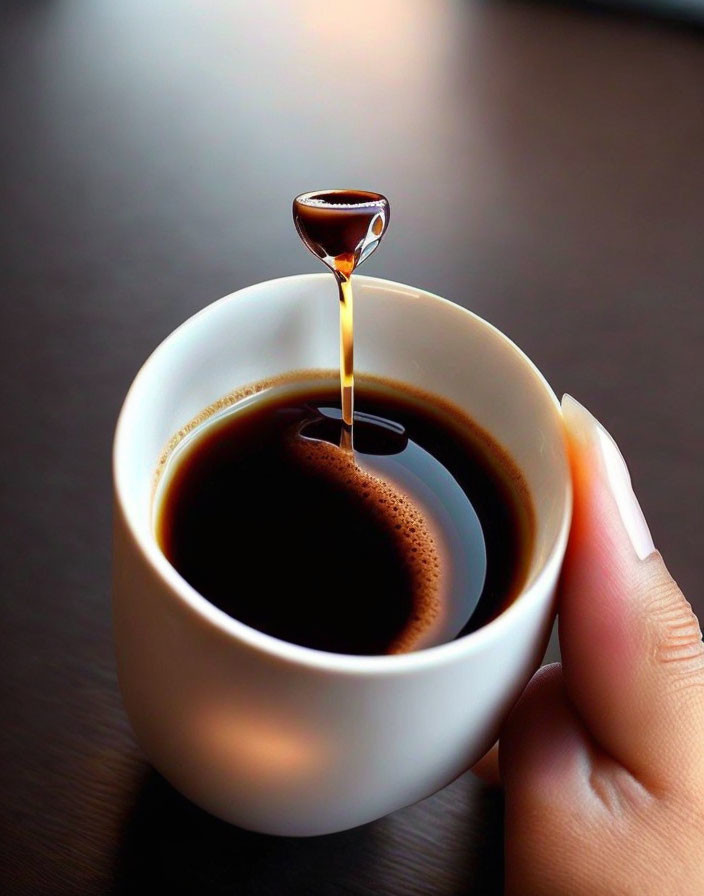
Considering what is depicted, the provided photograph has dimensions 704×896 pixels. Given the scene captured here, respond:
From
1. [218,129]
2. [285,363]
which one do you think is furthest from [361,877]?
[218,129]

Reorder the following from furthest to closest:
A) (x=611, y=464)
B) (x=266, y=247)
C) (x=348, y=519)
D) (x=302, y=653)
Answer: (x=266, y=247)
(x=348, y=519)
(x=611, y=464)
(x=302, y=653)

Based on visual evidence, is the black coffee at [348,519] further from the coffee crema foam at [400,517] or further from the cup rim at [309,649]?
the cup rim at [309,649]

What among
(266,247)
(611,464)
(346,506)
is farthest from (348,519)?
(266,247)

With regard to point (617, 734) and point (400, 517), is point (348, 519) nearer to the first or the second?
point (400, 517)

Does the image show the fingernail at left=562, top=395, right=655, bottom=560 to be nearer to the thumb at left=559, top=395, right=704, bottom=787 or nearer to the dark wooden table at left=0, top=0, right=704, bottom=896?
the thumb at left=559, top=395, right=704, bottom=787

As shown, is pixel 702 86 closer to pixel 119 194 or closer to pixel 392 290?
pixel 119 194

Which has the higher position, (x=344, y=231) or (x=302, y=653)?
(x=344, y=231)
